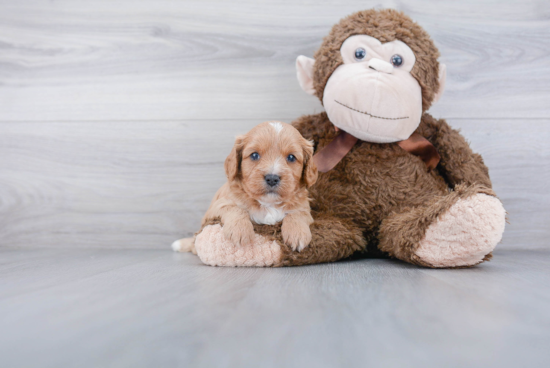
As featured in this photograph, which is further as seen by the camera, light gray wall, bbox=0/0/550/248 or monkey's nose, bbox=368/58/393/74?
light gray wall, bbox=0/0/550/248

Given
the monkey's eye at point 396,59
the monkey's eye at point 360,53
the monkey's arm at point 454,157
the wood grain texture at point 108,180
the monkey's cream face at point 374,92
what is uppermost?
the monkey's eye at point 360,53

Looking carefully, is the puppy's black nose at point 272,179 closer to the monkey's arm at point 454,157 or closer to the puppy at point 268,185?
the puppy at point 268,185

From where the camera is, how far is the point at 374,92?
1.19 metres

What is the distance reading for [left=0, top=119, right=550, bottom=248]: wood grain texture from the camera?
173 centimetres

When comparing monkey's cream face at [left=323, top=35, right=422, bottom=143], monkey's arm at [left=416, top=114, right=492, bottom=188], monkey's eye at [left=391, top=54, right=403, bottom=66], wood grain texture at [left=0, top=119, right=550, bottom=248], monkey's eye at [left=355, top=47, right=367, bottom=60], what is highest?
monkey's eye at [left=355, top=47, right=367, bottom=60]

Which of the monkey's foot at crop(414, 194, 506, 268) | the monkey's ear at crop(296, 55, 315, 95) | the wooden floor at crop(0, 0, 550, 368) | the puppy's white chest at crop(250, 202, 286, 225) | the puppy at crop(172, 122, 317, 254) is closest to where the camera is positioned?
the monkey's foot at crop(414, 194, 506, 268)

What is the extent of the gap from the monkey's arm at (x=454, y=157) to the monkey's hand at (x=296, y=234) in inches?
23.4

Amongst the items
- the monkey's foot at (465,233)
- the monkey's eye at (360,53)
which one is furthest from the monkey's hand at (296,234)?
the monkey's eye at (360,53)

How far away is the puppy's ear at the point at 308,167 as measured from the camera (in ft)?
3.88

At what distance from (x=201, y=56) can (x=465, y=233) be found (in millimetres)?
1315

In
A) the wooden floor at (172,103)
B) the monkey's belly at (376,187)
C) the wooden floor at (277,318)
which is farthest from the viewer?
the wooden floor at (172,103)

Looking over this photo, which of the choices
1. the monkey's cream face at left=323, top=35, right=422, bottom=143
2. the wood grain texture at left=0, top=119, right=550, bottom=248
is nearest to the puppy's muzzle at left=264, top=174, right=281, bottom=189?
the monkey's cream face at left=323, top=35, right=422, bottom=143

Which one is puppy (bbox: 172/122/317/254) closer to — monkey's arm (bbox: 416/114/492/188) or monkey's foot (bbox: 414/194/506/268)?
monkey's foot (bbox: 414/194/506/268)

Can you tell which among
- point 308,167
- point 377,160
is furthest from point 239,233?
point 377,160
